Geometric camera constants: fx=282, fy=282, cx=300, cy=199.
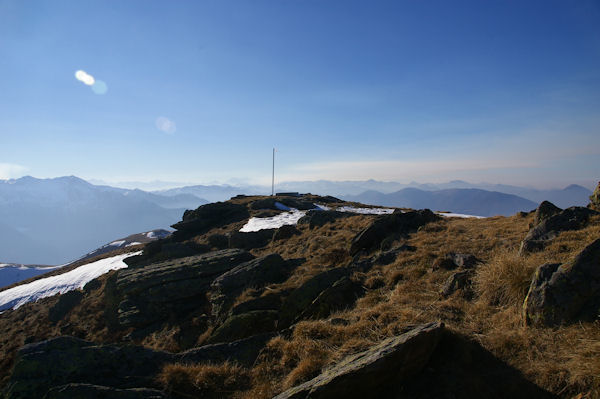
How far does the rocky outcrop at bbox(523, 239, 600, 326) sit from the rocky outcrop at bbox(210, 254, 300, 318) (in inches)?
351

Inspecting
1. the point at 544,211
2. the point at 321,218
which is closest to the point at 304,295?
the point at 544,211

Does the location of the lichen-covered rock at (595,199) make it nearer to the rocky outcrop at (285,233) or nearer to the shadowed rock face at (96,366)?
the shadowed rock face at (96,366)

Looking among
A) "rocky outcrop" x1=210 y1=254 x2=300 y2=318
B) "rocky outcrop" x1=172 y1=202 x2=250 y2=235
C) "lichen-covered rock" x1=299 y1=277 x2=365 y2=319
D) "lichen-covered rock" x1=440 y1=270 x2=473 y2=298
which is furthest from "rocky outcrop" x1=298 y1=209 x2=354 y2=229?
"lichen-covered rock" x1=440 y1=270 x2=473 y2=298

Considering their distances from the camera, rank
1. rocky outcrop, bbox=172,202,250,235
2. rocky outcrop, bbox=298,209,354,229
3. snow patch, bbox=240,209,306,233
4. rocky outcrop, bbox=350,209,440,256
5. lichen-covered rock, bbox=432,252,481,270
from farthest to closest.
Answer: rocky outcrop, bbox=172,202,250,235, snow patch, bbox=240,209,306,233, rocky outcrop, bbox=298,209,354,229, rocky outcrop, bbox=350,209,440,256, lichen-covered rock, bbox=432,252,481,270

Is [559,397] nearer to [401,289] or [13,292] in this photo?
[401,289]

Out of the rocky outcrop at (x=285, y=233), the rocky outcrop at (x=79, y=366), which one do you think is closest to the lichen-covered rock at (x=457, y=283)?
the rocky outcrop at (x=79, y=366)

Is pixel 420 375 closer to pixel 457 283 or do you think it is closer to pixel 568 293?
pixel 568 293

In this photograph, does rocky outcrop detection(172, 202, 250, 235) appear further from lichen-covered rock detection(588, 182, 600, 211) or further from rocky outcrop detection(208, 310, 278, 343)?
lichen-covered rock detection(588, 182, 600, 211)

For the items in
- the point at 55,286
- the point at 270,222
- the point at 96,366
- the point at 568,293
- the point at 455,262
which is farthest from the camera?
the point at 270,222

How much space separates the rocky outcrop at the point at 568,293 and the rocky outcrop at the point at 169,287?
12.9 meters

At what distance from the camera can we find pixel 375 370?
4.92m

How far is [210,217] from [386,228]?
26598 millimetres

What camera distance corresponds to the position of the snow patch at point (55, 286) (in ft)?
91.4

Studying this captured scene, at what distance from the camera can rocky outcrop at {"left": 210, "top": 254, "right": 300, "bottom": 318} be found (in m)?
11.8
